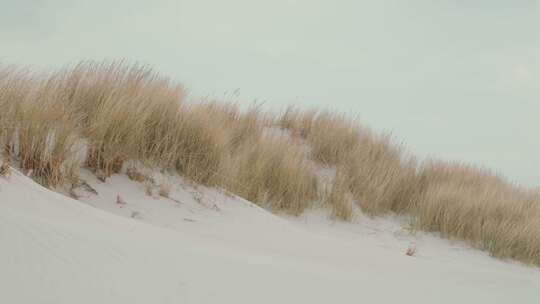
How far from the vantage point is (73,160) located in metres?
3.98

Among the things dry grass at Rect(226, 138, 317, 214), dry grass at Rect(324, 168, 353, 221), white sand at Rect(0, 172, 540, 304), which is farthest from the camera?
dry grass at Rect(324, 168, 353, 221)

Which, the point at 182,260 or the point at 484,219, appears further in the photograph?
the point at 484,219

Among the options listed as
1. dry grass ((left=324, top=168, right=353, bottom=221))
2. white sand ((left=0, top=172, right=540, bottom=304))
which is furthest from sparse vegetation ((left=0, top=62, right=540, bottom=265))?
white sand ((left=0, top=172, right=540, bottom=304))

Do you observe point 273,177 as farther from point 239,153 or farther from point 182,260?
point 182,260

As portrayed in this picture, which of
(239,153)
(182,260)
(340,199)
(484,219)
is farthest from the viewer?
(484,219)

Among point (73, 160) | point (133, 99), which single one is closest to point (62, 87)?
point (133, 99)

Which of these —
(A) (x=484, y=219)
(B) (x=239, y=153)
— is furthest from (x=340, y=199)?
(A) (x=484, y=219)

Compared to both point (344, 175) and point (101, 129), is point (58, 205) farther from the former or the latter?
point (344, 175)

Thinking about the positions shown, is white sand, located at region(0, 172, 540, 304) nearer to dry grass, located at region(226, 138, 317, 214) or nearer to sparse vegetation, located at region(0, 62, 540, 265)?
sparse vegetation, located at region(0, 62, 540, 265)

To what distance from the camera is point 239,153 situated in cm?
593

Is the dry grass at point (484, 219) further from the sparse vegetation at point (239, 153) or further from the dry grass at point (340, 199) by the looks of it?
the dry grass at point (340, 199)

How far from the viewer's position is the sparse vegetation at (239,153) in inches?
157

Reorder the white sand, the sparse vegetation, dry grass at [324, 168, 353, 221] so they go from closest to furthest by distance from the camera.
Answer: the white sand → the sparse vegetation → dry grass at [324, 168, 353, 221]

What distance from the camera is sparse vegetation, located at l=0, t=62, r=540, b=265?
13.1 feet
